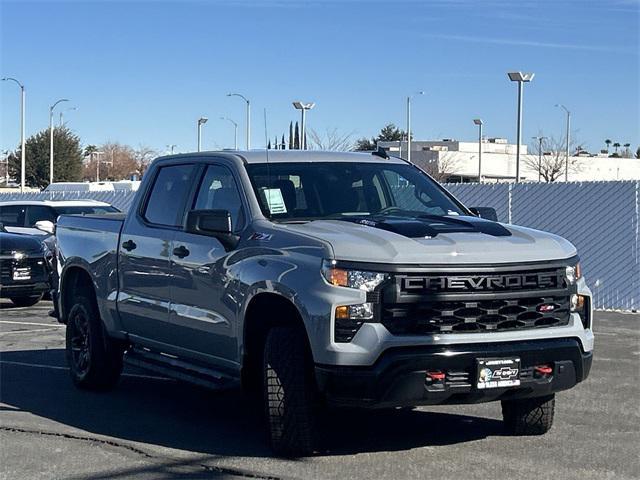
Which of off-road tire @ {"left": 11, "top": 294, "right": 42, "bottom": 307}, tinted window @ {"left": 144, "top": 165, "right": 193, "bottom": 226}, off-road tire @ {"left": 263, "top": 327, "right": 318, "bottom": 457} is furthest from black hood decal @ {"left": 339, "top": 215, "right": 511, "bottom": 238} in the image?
off-road tire @ {"left": 11, "top": 294, "right": 42, "bottom": 307}

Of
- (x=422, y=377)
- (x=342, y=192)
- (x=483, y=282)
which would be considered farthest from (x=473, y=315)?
(x=342, y=192)

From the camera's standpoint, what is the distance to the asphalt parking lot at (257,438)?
20.8 ft

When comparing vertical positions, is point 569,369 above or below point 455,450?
above

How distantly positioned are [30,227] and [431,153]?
4911 cm

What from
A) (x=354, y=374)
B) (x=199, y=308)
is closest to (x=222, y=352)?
(x=199, y=308)

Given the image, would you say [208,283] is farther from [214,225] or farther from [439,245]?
[439,245]

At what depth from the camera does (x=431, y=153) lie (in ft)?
219

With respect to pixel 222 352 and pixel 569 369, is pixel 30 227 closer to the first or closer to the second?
pixel 222 352

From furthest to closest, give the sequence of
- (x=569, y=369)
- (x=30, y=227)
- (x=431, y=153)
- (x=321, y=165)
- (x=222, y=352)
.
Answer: (x=431, y=153) < (x=30, y=227) < (x=321, y=165) < (x=222, y=352) < (x=569, y=369)

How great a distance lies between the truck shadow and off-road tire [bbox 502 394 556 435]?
252 millimetres

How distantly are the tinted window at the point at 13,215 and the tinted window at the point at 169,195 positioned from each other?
1190cm

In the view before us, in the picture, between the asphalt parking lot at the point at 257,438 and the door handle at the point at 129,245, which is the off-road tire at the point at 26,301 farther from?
the door handle at the point at 129,245

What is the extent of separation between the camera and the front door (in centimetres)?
718

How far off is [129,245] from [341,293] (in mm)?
2960
